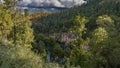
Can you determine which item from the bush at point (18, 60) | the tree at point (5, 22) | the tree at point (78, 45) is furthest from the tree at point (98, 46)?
the bush at point (18, 60)

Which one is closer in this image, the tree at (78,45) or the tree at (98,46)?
the tree at (98,46)

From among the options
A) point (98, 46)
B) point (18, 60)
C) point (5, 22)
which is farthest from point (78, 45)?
point (18, 60)

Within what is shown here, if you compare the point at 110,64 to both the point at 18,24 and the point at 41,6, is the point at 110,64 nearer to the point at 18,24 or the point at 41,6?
the point at 18,24

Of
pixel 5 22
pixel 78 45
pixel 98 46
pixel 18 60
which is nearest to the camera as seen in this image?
pixel 18 60

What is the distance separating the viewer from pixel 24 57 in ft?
36.3

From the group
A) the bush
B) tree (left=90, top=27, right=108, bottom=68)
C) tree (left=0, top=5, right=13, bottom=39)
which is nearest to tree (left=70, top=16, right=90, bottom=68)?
tree (left=90, top=27, right=108, bottom=68)

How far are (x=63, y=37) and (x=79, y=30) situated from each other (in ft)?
151

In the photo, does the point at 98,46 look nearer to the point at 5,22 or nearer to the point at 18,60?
the point at 5,22

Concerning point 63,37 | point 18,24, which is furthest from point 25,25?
point 63,37

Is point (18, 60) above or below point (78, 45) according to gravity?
above

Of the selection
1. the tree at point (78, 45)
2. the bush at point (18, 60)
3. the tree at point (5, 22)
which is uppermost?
the bush at point (18, 60)

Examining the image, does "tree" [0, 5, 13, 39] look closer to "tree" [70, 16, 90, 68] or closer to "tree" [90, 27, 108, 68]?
"tree" [70, 16, 90, 68]

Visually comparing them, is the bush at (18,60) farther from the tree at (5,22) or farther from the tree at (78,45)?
the tree at (78,45)

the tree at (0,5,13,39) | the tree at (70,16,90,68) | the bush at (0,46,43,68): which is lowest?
the tree at (70,16,90,68)
